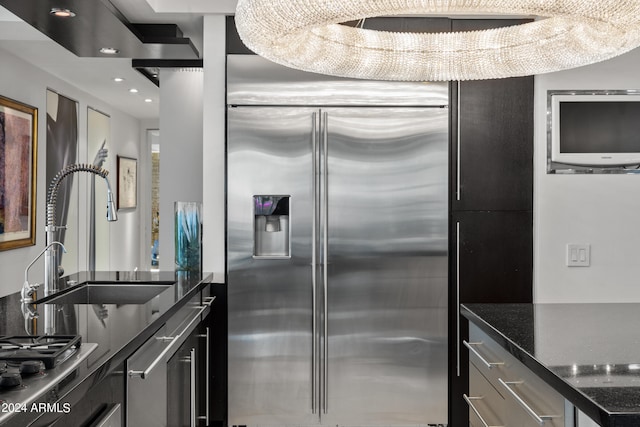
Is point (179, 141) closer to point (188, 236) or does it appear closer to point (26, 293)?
point (188, 236)

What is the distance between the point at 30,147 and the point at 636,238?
14.2ft

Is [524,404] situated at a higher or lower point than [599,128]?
lower

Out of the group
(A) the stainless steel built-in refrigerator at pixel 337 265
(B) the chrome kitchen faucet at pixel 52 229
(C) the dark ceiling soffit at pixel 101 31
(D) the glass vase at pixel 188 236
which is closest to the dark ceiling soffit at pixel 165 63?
(C) the dark ceiling soffit at pixel 101 31

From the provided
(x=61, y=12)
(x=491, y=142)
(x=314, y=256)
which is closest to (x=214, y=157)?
(x=314, y=256)

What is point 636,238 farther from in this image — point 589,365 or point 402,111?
point 589,365

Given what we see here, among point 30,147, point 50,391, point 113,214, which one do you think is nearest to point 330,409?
point 113,214

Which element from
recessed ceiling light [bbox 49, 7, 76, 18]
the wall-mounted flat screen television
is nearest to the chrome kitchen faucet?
recessed ceiling light [bbox 49, 7, 76, 18]

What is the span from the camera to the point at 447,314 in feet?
10.8

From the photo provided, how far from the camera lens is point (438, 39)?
73.3 inches

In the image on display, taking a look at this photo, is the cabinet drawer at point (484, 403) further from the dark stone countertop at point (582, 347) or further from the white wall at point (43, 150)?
the white wall at point (43, 150)

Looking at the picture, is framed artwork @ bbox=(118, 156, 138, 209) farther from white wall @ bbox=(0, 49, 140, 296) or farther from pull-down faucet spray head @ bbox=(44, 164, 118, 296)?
pull-down faucet spray head @ bbox=(44, 164, 118, 296)

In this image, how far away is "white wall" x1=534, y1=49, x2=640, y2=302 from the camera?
10.9ft

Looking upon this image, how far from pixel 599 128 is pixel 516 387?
2090 mm

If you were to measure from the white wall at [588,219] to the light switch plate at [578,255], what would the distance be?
0.08ft
